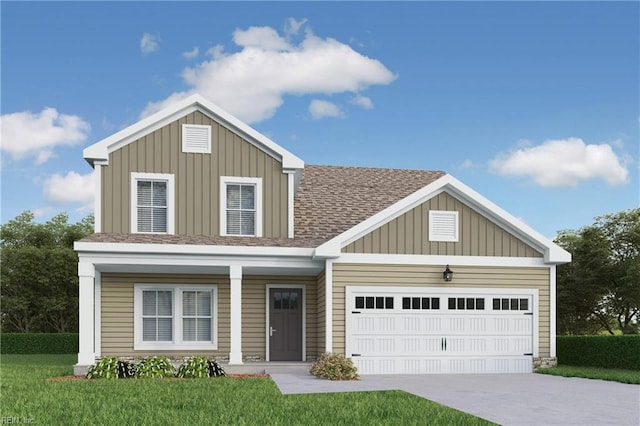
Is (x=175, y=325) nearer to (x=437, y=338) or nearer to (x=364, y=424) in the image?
(x=437, y=338)

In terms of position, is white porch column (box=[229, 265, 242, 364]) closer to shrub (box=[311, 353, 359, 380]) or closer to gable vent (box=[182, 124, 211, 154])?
shrub (box=[311, 353, 359, 380])

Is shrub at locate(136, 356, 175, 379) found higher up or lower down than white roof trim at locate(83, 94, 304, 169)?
lower down

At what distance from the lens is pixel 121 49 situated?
21203 mm

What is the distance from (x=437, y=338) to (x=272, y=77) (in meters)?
14.3

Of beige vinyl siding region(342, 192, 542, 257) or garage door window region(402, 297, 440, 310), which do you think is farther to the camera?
garage door window region(402, 297, 440, 310)

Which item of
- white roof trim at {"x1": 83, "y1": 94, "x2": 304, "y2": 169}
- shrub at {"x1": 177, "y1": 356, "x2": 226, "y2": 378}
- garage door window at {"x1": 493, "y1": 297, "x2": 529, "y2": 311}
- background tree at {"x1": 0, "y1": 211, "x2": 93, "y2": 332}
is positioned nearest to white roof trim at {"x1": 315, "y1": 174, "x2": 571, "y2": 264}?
garage door window at {"x1": 493, "y1": 297, "x2": 529, "y2": 311}

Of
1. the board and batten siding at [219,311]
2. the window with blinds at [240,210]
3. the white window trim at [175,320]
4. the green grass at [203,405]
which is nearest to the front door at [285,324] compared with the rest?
the board and batten siding at [219,311]

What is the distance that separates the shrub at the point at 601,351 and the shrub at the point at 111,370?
12.6 metres

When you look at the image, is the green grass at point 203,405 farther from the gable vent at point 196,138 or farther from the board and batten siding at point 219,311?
the gable vent at point 196,138

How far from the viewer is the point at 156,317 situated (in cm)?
1936

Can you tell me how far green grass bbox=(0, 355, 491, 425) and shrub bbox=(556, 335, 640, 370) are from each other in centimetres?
929

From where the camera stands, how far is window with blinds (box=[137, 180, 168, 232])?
62.4 ft

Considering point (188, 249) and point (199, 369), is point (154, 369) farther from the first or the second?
point (188, 249)

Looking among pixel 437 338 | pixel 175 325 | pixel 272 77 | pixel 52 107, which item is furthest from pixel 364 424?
pixel 52 107
